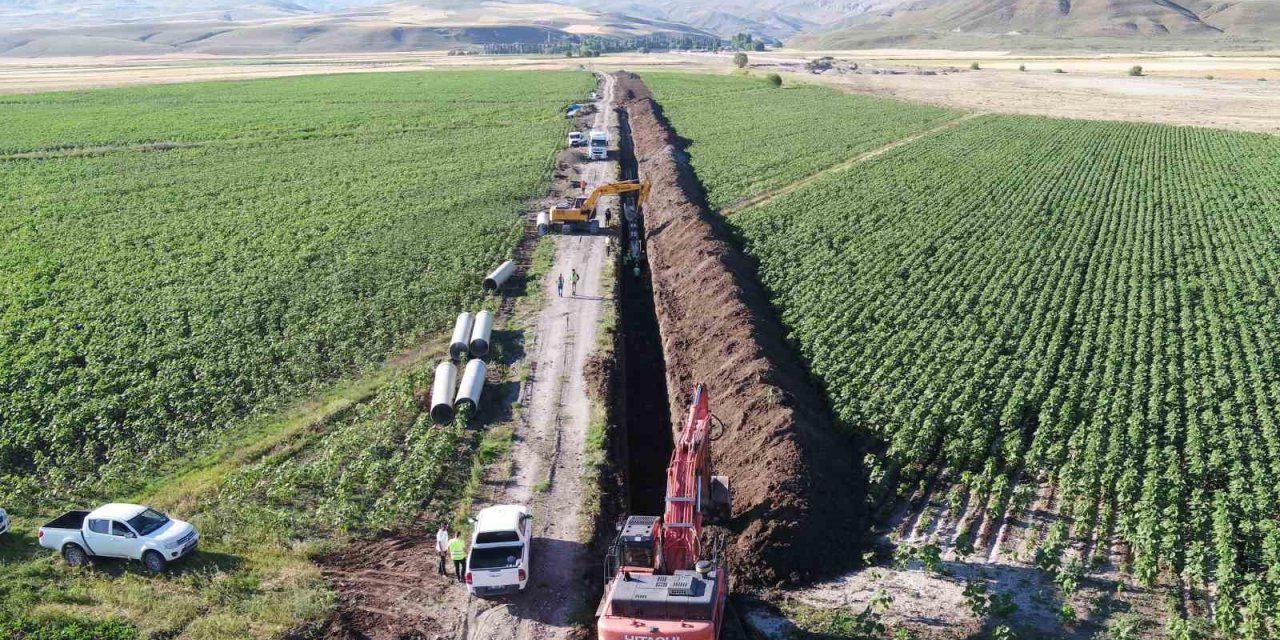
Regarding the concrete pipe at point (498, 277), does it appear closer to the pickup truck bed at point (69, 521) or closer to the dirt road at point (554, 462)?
the dirt road at point (554, 462)

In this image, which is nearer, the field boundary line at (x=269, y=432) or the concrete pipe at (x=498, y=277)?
the field boundary line at (x=269, y=432)

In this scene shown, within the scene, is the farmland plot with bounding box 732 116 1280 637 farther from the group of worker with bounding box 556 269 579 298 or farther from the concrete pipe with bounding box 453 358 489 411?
the concrete pipe with bounding box 453 358 489 411

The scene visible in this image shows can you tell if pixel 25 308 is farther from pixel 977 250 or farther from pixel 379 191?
pixel 977 250

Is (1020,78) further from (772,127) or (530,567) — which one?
(530,567)

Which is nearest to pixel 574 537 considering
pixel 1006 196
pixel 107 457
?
pixel 107 457

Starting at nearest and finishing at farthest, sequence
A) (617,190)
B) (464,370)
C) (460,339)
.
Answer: (464,370)
(460,339)
(617,190)

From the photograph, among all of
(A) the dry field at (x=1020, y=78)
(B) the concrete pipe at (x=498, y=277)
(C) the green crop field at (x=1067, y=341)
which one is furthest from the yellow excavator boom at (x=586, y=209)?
(A) the dry field at (x=1020, y=78)

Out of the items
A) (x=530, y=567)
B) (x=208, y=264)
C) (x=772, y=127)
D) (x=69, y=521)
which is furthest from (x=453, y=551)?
(x=772, y=127)
